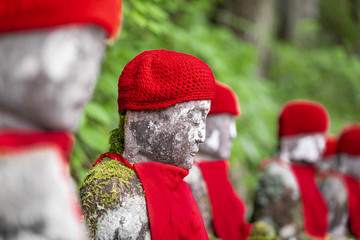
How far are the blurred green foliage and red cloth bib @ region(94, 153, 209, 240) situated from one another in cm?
48

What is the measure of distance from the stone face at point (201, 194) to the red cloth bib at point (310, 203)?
124cm

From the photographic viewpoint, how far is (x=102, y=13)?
1.43m

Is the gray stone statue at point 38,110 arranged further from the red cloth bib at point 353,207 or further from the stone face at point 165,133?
the red cloth bib at point 353,207

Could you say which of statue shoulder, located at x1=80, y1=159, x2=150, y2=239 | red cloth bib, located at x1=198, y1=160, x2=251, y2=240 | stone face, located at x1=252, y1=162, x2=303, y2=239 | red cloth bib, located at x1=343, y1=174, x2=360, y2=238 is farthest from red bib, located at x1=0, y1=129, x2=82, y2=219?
red cloth bib, located at x1=343, y1=174, x2=360, y2=238

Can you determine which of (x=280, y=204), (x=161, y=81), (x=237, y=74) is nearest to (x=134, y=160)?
(x=161, y=81)

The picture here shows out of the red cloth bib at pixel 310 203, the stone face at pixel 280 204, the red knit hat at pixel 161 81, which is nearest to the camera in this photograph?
the red knit hat at pixel 161 81

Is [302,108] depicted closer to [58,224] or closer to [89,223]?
[89,223]

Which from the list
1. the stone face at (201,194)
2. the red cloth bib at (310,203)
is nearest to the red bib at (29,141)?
the stone face at (201,194)

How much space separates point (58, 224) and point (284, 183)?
Result: 287 centimetres

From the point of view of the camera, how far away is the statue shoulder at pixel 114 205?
1.96 meters

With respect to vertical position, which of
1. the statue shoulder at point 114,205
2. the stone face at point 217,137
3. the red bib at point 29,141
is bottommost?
the statue shoulder at point 114,205

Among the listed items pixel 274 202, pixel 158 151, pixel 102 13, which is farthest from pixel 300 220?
pixel 102 13

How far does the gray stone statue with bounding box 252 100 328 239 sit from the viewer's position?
3.74 meters

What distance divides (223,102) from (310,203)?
4.85 feet
